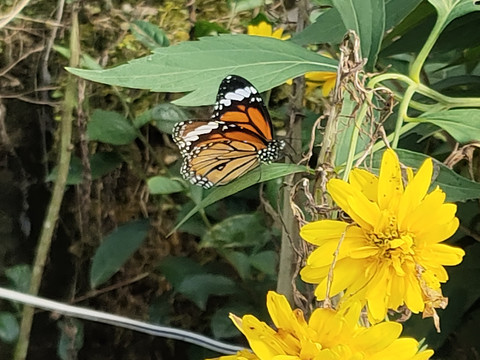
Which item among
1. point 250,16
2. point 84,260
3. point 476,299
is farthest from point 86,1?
point 476,299

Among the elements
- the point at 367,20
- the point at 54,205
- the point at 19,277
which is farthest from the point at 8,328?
the point at 367,20

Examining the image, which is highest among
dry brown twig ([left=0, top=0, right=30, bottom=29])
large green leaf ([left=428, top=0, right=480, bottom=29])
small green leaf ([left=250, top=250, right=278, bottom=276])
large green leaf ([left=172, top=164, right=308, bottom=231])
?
dry brown twig ([left=0, top=0, right=30, bottom=29])

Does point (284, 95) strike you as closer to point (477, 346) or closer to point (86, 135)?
point (86, 135)

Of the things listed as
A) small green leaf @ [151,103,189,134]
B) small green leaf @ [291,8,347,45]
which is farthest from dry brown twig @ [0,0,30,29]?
small green leaf @ [291,8,347,45]

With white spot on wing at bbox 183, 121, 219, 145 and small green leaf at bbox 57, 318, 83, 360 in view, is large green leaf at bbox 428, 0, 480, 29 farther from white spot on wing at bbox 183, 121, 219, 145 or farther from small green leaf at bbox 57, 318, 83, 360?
small green leaf at bbox 57, 318, 83, 360

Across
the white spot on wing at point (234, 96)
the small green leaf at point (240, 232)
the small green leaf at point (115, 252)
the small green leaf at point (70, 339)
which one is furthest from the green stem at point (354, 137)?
the small green leaf at point (70, 339)

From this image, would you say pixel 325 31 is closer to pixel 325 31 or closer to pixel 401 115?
pixel 325 31
